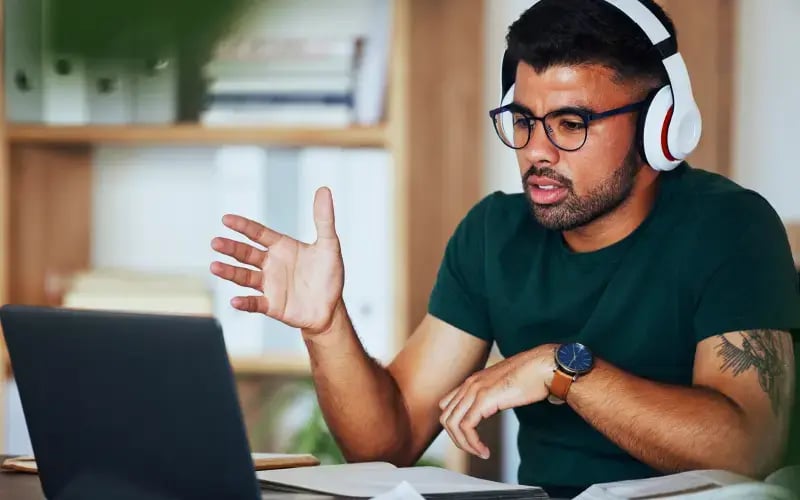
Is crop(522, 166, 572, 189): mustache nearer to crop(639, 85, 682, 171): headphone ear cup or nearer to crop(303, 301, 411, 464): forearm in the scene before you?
crop(639, 85, 682, 171): headphone ear cup

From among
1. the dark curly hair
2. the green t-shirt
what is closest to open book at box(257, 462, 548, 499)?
the green t-shirt

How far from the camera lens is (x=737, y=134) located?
234 cm

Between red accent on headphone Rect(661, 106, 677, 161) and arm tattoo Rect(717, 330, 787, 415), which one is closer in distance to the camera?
arm tattoo Rect(717, 330, 787, 415)

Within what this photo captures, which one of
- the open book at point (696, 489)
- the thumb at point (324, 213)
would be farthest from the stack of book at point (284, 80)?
the open book at point (696, 489)

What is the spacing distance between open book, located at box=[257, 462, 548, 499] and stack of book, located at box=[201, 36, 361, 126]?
1424mm

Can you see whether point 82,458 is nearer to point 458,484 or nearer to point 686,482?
point 458,484

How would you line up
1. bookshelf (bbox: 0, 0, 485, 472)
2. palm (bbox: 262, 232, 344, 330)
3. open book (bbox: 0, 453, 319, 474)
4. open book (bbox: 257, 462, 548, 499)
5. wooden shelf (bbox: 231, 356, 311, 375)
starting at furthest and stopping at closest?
wooden shelf (bbox: 231, 356, 311, 375)
bookshelf (bbox: 0, 0, 485, 472)
palm (bbox: 262, 232, 344, 330)
open book (bbox: 0, 453, 319, 474)
open book (bbox: 257, 462, 548, 499)

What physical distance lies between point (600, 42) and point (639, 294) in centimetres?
36

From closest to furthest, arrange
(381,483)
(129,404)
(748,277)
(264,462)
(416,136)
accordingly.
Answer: (129,404) < (381,483) < (264,462) < (748,277) < (416,136)

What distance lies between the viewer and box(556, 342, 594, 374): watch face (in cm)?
138

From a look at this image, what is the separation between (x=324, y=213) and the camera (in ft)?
4.91

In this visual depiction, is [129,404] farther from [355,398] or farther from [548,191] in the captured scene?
[548,191]

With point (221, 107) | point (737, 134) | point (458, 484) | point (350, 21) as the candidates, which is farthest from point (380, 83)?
point (458, 484)

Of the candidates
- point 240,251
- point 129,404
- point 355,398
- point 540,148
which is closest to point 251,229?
point 240,251
